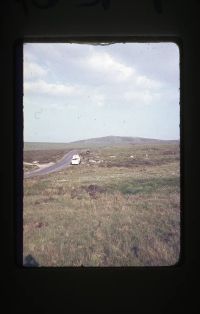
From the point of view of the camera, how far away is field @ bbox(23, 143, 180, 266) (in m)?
5.55

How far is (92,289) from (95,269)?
0.09 meters

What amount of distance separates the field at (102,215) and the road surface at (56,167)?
23 mm

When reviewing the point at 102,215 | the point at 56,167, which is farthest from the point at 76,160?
the point at 102,215

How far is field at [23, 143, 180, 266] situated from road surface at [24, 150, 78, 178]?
23 millimetres

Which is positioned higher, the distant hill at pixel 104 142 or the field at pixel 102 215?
the distant hill at pixel 104 142

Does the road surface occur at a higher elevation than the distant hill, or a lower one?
lower

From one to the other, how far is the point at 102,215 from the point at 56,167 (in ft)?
1.00

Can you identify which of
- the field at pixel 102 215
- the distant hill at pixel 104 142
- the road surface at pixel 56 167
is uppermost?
the distant hill at pixel 104 142

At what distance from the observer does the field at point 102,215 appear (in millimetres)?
5551

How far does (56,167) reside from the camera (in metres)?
5.55
